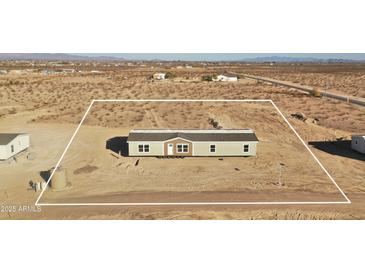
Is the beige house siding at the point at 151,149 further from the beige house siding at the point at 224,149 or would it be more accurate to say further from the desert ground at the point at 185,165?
the beige house siding at the point at 224,149

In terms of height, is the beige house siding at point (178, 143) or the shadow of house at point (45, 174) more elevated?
the beige house siding at point (178, 143)

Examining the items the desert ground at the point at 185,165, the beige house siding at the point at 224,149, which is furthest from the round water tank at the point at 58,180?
the beige house siding at the point at 224,149

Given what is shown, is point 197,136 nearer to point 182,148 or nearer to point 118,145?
point 182,148

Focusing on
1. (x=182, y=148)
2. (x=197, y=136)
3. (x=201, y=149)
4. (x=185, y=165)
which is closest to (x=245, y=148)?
(x=201, y=149)

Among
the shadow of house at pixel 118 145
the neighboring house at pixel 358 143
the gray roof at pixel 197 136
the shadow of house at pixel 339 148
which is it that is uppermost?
the gray roof at pixel 197 136

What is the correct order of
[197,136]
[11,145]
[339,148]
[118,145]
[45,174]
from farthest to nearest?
[339,148]
[118,145]
[197,136]
[11,145]
[45,174]

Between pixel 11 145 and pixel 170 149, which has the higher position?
pixel 11 145

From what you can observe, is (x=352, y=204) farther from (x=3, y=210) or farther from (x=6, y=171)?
(x=6, y=171)
